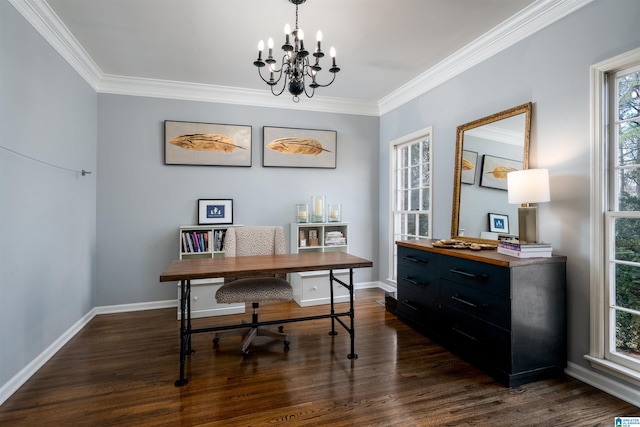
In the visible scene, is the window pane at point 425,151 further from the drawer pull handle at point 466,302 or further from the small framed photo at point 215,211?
the small framed photo at point 215,211

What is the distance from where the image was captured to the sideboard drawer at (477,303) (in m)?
2.11

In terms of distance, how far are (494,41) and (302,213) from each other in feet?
8.67

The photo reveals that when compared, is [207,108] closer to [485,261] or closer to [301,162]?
[301,162]

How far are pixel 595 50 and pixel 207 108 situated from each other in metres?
3.66

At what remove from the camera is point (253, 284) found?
2693 mm

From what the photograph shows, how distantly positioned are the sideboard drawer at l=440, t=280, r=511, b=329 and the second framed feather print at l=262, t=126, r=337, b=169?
239 cm

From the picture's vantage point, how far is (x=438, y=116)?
3.50m

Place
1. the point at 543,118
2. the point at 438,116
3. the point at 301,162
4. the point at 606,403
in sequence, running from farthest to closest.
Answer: the point at 301,162 → the point at 438,116 → the point at 543,118 → the point at 606,403

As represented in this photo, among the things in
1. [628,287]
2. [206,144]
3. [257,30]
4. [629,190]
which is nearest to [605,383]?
[628,287]

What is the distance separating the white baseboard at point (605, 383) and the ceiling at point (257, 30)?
97.6 inches

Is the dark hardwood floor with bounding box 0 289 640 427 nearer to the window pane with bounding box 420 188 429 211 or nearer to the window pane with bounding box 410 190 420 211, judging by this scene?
the window pane with bounding box 420 188 429 211

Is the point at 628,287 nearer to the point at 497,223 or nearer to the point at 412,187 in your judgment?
the point at 497,223

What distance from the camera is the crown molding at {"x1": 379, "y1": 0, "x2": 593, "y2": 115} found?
2285 mm

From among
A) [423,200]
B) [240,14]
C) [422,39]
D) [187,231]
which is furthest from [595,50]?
[187,231]
